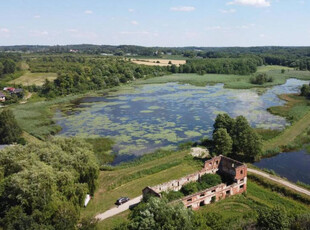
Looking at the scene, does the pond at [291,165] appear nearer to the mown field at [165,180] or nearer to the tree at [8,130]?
the mown field at [165,180]

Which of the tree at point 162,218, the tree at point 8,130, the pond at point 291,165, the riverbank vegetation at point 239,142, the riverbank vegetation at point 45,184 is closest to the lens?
the tree at point 162,218

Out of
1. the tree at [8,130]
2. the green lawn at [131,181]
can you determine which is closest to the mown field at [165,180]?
the green lawn at [131,181]

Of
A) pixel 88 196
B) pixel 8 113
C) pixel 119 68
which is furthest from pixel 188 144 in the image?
pixel 119 68

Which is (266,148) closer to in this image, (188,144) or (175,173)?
(188,144)

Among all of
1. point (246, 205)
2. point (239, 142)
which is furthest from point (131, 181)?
point (239, 142)

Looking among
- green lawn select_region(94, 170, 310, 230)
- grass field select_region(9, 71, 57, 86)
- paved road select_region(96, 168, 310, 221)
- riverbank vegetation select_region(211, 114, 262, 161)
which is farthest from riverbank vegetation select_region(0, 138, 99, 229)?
grass field select_region(9, 71, 57, 86)

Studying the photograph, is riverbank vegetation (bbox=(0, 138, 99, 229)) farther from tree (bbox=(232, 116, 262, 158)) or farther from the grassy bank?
the grassy bank

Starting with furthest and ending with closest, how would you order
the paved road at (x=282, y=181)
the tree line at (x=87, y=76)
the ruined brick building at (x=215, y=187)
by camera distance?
the tree line at (x=87, y=76), the paved road at (x=282, y=181), the ruined brick building at (x=215, y=187)
